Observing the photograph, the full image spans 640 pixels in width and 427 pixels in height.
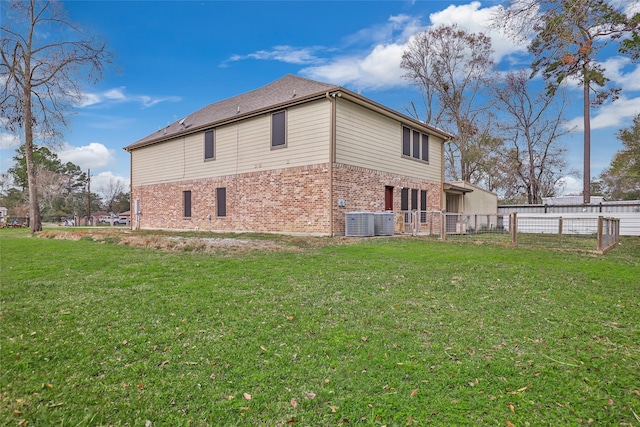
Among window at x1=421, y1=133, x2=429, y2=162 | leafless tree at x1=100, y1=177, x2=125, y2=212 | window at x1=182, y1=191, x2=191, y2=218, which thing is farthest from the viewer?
leafless tree at x1=100, y1=177, x2=125, y2=212

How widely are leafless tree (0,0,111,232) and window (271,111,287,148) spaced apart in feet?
31.7

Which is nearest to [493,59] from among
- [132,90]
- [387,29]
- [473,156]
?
[473,156]

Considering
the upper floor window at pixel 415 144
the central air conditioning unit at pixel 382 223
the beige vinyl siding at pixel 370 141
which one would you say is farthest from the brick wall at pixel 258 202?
the upper floor window at pixel 415 144

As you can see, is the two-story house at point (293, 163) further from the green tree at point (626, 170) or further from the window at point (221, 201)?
the green tree at point (626, 170)

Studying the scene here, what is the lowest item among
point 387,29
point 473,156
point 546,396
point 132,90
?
point 546,396

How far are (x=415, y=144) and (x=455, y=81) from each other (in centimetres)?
1310

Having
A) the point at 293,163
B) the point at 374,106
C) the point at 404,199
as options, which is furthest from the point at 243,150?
the point at 404,199

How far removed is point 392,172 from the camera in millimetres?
14805

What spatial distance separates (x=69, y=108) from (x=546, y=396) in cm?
2137

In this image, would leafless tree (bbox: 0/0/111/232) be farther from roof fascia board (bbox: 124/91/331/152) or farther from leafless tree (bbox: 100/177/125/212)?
leafless tree (bbox: 100/177/125/212)

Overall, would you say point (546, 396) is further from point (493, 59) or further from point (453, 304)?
point (493, 59)

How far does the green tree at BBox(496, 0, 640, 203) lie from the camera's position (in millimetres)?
5629

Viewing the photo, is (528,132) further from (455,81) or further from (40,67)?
(40,67)

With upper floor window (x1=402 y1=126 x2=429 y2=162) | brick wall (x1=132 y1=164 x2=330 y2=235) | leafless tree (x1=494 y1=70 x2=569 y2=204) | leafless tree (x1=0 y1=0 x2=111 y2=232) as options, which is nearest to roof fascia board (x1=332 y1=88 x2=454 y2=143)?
upper floor window (x1=402 y1=126 x2=429 y2=162)
